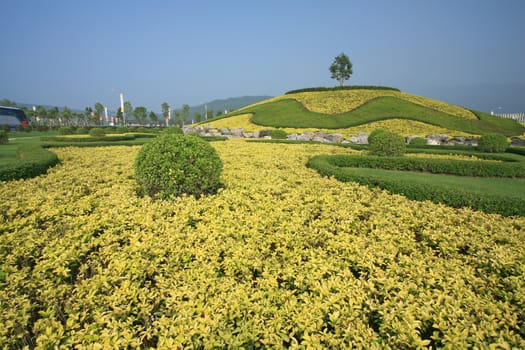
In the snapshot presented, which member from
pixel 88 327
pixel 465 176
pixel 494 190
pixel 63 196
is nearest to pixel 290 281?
pixel 88 327

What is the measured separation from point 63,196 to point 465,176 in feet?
38.2

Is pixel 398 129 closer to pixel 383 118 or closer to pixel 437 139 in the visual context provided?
pixel 383 118

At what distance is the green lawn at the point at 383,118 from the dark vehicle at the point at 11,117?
32.6 meters

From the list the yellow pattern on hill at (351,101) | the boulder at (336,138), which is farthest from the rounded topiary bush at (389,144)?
the yellow pattern on hill at (351,101)

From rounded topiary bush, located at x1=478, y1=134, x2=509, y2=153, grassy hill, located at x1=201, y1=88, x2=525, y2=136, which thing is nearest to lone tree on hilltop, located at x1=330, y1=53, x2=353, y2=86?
grassy hill, located at x1=201, y1=88, x2=525, y2=136

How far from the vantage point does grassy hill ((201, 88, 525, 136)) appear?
1155 inches

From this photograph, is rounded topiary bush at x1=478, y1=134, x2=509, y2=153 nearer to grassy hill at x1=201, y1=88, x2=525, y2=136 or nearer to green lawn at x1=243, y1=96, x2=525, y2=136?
grassy hill at x1=201, y1=88, x2=525, y2=136

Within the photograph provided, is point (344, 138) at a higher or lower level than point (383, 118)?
lower

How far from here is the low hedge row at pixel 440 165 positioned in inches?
361

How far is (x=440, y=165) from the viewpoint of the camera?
31.9 feet

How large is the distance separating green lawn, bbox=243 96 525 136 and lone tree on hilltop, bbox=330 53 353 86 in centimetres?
1592

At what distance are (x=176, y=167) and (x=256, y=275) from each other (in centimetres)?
327

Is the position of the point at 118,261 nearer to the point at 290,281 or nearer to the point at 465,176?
the point at 290,281

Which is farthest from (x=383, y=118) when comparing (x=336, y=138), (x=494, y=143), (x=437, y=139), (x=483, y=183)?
(x=483, y=183)
